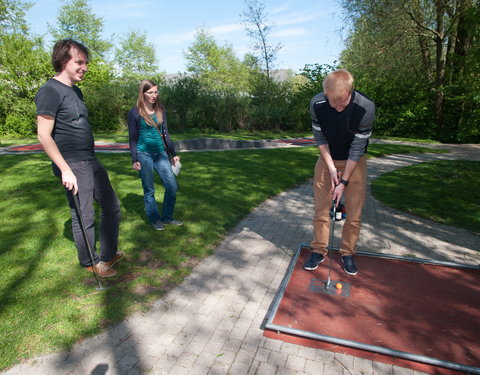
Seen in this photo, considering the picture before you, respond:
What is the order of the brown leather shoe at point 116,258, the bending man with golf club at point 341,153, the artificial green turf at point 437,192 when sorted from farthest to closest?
the artificial green turf at point 437,192, the brown leather shoe at point 116,258, the bending man with golf club at point 341,153

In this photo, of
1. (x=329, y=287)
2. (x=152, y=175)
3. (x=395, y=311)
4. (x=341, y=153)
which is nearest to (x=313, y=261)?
(x=329, y=287)

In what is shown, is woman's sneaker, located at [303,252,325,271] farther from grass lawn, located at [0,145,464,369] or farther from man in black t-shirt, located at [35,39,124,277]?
man in black t-shirt, located at [35,39,124,277]

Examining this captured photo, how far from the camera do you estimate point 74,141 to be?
9.95 ft

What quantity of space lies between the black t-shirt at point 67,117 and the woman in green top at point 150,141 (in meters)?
1.04

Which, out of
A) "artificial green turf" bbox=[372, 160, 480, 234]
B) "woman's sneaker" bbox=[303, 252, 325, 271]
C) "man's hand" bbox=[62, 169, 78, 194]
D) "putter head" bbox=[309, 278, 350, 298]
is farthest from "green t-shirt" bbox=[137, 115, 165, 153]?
"artificial green turf" bbox=[372, 160, 480, 234]

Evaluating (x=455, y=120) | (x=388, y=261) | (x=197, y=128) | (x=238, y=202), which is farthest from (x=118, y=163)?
(x=455, y=120)

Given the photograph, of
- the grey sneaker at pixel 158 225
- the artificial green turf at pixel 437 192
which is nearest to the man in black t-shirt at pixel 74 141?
the grey sneaker at pixel 158 225

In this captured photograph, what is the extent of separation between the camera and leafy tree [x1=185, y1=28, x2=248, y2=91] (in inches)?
1661

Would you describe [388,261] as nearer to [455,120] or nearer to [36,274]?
[36,274]

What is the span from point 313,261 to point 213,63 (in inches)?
1697

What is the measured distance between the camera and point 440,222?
5344 millimetres

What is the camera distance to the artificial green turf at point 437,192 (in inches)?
221

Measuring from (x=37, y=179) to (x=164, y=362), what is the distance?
6814 mm

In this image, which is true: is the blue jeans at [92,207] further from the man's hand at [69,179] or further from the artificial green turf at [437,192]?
the artificial green turf at [437,192]
